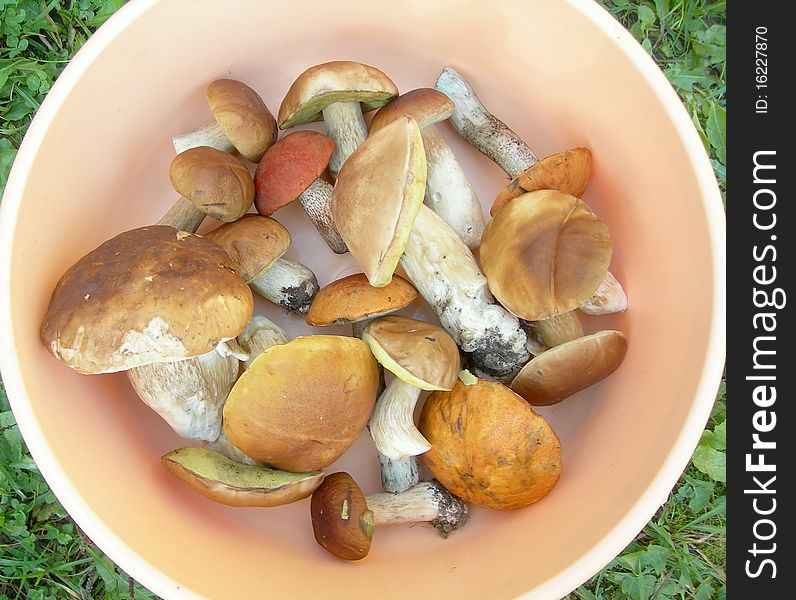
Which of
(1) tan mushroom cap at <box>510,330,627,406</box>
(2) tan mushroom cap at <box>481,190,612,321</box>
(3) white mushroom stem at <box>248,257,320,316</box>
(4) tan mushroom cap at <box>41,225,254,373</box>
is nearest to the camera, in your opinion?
(4) tan mushroom cap at <box>41,225,254,373</box>

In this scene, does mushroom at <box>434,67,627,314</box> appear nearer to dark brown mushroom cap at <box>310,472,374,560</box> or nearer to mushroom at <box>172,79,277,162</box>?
mushroom at <box>172,79,277,162</box>

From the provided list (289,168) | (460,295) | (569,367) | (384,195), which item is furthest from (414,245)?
(569,367)

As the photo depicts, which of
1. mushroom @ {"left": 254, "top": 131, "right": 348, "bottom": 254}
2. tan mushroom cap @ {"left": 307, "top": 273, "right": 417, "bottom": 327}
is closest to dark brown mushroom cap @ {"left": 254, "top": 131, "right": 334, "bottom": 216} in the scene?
mushroom @ {"left": 254, "top": 131, "right": 348, "bottom": 254}

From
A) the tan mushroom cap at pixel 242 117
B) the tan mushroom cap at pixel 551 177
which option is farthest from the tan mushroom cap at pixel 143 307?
the tan mushroom cap at pixel 551 177

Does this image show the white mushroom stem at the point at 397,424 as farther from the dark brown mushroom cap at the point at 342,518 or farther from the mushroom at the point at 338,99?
the mushroom at the point at 338,99

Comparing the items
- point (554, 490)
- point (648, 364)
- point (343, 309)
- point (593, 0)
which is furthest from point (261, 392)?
point (593, 0)

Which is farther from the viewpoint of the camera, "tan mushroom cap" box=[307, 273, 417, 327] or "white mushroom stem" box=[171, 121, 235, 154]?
"white mushroom stem" box=[171, 121, 235, 154]

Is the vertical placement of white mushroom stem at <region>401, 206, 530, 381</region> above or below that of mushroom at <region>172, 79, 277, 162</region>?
below
